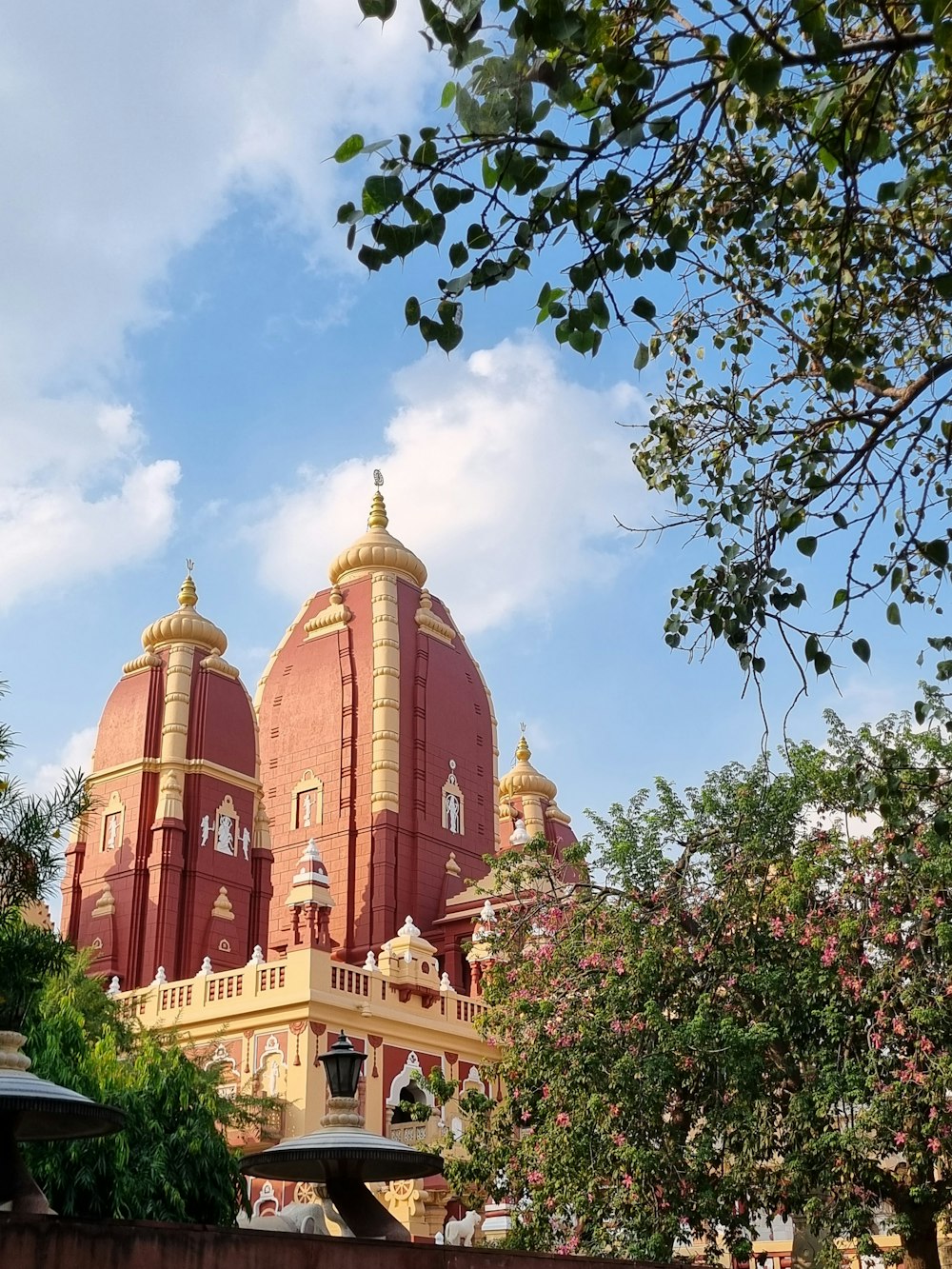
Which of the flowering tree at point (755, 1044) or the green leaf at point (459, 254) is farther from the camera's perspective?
the flowering tree at point (755, 1044)

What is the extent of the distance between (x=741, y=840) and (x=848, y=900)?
43.2 inches

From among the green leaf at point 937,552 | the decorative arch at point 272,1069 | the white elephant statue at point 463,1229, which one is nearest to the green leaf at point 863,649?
the green leaf at point 937,552

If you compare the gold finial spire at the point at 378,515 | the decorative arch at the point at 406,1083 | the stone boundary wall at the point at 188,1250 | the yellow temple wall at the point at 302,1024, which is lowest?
the stone boundary wall at the point at 188,1250

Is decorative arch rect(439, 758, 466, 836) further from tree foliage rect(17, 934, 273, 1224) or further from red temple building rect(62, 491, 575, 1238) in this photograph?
tree foliage rect(17, 934, 273, 1224)

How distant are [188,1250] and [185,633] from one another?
85.6 feet

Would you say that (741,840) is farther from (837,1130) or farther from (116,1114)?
(116,1114)

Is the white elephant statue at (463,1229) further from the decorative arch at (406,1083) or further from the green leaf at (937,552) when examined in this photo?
the green leaf at (937,552)

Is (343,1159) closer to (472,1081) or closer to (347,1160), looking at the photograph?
(347,1160)

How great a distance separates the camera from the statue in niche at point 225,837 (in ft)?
94.0

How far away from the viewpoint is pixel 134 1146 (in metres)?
12.2

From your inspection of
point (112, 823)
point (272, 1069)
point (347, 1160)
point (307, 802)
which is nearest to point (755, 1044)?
point (347, 1160)

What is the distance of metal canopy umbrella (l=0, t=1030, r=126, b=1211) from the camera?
5.55 m

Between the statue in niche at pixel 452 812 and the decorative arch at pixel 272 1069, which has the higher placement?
the statue in niche at pixel 452 812

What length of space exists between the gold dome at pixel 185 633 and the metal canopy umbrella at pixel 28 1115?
24849mm
